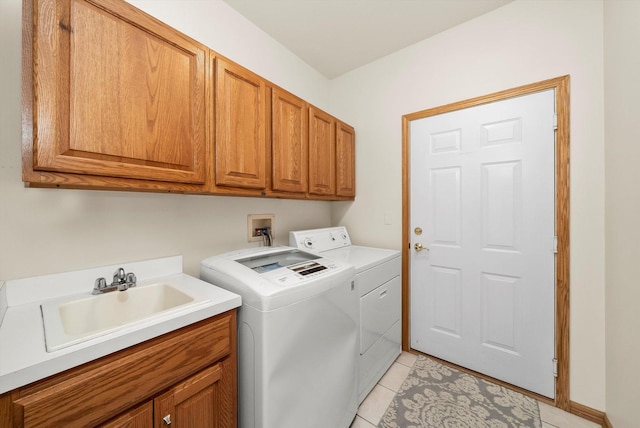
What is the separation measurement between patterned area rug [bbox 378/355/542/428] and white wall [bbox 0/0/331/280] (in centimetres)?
144

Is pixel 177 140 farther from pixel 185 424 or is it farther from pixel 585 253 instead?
pixel 585 253

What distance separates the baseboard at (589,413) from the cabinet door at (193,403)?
2076 millimetres

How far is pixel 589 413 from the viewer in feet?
4.78

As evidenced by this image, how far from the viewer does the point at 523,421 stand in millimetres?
1448

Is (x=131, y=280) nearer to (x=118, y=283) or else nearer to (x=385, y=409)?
(x=118, y=283)

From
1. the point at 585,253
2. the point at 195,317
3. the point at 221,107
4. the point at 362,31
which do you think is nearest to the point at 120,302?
the point at 195,317

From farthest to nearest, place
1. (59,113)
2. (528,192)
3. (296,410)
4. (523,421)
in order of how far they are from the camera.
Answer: (528,192) < (523,421) < (296,410) < (59,113)

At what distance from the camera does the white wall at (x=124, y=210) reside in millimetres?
984

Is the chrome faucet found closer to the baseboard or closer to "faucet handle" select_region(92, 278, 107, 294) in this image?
"faucet handle" select_region(92, 278, 107, 294)

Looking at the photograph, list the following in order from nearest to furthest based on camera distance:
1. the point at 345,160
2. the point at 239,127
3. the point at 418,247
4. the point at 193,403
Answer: the point at 193,403, the point at 239,127, the point at 418,247, the point at 345,160

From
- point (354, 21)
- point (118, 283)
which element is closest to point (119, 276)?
point (118, 283)

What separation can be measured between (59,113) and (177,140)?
0.37m

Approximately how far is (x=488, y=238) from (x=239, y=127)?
1.88 meters

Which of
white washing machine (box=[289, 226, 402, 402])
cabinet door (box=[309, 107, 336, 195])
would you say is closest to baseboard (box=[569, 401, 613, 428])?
white washing machine (box=[289, 226, 402, 402])
